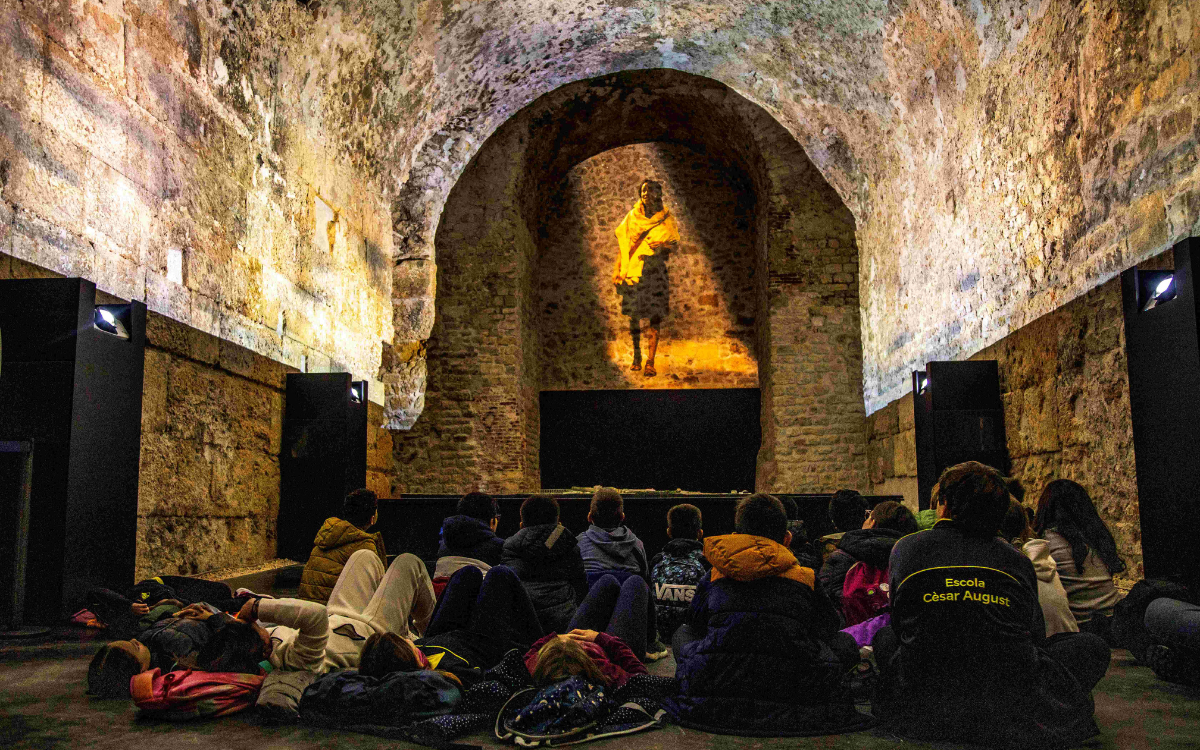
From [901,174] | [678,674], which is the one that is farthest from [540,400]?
[678,674]

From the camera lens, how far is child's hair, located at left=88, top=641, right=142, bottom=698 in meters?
2.91

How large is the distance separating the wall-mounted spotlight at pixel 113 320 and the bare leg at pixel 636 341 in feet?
30.9

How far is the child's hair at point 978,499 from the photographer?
7.96 feet

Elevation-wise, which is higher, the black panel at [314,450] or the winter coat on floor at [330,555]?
the black panel at [314,450]

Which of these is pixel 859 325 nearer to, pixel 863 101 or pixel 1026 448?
pixel 863 101

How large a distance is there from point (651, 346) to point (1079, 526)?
9.69 m

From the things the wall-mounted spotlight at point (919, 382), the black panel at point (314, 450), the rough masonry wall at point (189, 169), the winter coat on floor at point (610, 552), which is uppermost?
the rough masonry wall at point (189, 169)

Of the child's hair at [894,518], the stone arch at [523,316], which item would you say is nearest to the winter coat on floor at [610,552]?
the child's hair at [894,518]

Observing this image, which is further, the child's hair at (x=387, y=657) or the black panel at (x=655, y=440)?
the black panel at (x=655, y=440)

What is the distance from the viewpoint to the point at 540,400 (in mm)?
12961

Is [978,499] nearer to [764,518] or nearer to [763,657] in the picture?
[764,518]

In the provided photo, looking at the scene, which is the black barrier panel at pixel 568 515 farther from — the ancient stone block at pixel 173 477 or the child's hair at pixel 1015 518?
the child's hair at pixel 1015 518

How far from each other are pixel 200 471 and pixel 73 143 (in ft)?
6.32

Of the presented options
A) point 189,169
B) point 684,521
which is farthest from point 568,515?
point 189,169
